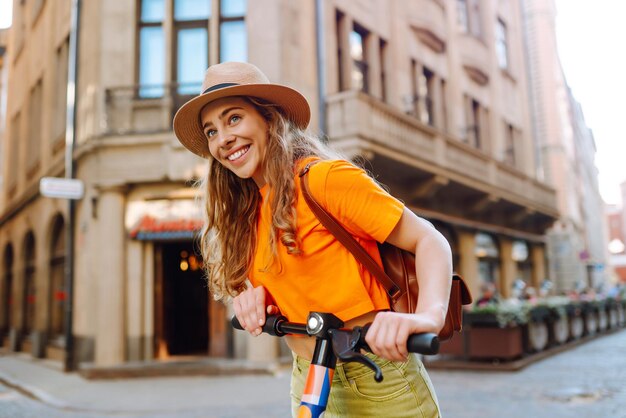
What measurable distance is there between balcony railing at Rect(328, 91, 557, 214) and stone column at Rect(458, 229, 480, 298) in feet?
5.06

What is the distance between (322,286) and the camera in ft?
5.84

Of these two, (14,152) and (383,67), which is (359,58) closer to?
(383,67)

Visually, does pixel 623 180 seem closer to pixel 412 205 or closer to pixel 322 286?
pixel 412 205

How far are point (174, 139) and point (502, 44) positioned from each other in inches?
610

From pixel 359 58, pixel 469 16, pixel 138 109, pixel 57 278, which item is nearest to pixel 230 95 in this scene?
pixel 138 109

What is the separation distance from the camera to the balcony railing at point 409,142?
11750mm

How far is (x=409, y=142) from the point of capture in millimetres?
13352

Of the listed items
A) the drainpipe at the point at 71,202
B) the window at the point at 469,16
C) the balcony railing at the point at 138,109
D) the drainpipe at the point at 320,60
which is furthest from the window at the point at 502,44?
the drainpipe at the point at 71,202

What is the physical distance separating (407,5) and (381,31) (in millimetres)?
1581

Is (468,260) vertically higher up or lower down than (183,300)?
higher up

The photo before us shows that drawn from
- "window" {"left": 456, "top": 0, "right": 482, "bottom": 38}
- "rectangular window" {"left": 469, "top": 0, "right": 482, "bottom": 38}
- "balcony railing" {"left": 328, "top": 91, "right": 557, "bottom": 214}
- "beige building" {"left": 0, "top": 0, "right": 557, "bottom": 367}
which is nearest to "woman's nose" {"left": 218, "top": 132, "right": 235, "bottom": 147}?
"beige building" {"left": 0, "top": 0, "right": 557, "bottom": 367}

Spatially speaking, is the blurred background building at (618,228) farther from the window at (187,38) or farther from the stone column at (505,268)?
the window at (187,38)

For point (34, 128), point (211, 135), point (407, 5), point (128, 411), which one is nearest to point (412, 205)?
point (407, 5)

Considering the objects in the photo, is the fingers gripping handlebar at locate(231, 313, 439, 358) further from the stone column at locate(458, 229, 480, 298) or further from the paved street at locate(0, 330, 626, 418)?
the stone column at locate(458, 229, 480, 298)
